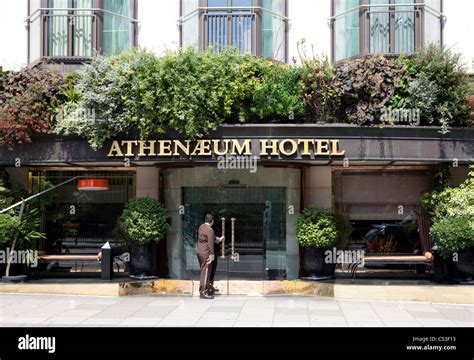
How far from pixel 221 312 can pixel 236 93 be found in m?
4.86

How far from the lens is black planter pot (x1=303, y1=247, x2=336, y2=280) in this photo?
14664mm

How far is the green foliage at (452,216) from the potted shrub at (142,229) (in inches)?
243

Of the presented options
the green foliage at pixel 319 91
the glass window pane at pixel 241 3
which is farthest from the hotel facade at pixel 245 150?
the green foliage at pixel 319 91

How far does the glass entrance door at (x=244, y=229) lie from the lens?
15.0 meters

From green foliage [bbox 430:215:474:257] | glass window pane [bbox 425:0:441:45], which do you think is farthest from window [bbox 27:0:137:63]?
green foliage [bbox 430:215:474:257]

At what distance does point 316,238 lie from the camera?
47.1 ft

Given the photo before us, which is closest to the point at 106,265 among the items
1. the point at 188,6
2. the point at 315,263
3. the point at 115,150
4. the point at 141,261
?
the point at 141,261

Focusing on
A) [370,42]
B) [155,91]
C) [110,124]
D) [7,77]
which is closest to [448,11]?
[370,42]

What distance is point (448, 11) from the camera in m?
16.0

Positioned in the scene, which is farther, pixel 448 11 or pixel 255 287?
pixel 448 11

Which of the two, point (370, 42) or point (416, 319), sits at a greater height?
point (370, 42)

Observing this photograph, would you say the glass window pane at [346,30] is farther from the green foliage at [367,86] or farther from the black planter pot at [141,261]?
the black planter pot at [141,261]

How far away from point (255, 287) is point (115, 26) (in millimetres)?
7503

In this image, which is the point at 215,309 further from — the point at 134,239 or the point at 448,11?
the point at 448,11
